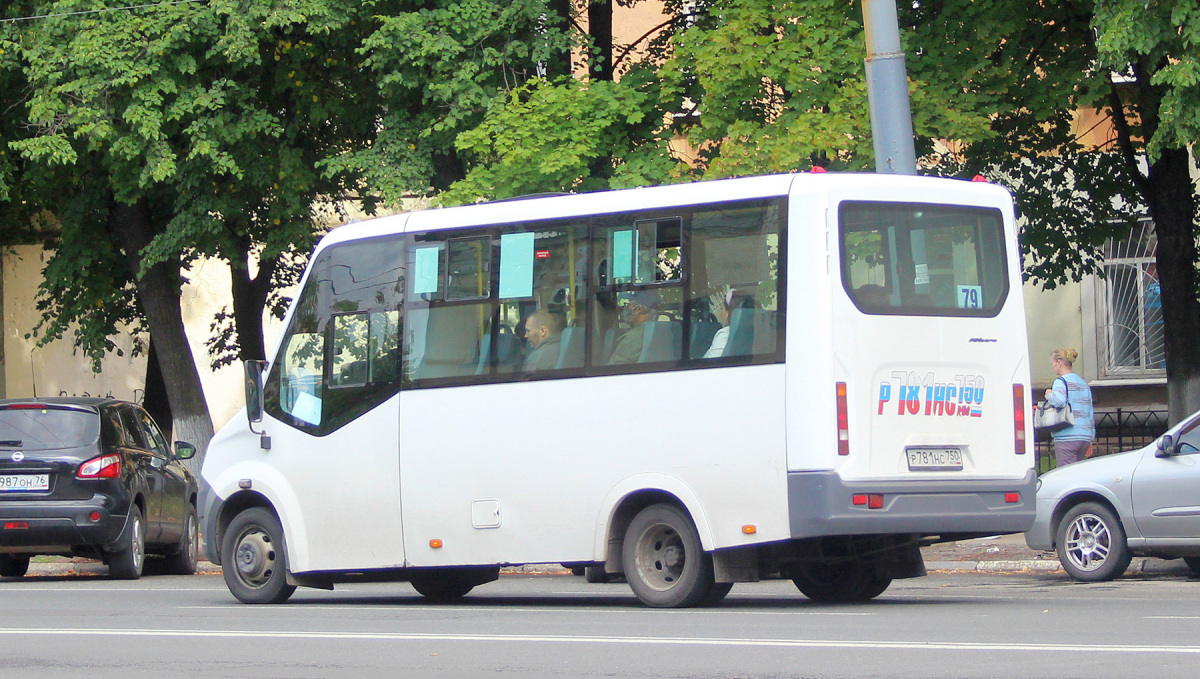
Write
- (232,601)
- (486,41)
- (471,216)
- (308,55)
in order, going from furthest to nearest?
(308,55) < (486,41) < (232,601) < (471,216)

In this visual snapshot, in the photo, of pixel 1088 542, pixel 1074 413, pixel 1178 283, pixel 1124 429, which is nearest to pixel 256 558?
pixel 1088 542

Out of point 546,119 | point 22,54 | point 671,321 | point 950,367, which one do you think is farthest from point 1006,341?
point 22,54

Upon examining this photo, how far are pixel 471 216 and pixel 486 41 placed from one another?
725cm

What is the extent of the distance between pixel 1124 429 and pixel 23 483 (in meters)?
16.7

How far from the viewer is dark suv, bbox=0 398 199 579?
647 inches

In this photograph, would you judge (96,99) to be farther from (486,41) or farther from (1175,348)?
(1175,348)

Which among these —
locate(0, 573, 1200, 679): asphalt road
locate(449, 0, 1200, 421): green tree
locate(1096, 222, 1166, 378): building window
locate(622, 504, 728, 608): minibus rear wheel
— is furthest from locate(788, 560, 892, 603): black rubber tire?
locate(1096, 222, 1166, 378): building window

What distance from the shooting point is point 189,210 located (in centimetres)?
2175

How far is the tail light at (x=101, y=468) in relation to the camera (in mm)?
16609

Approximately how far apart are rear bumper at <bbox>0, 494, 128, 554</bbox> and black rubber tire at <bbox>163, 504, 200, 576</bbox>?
2.27 meters

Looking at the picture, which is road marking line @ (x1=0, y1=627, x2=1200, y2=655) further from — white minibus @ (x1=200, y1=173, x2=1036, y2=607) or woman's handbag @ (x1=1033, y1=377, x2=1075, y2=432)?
woman's handbag @ (x1=1033, y1=377, x2=1075, y2=432)

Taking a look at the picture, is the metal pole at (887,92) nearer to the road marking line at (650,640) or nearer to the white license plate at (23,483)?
the road marking line at (650,640)

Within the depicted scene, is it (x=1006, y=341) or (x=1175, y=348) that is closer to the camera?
(x=1006, y=341)

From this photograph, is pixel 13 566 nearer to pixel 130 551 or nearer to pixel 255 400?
pixel 130 551
